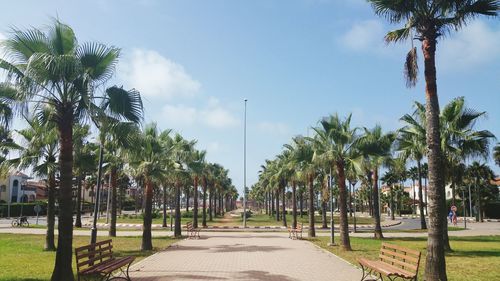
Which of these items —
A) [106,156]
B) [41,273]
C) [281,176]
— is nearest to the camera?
[41,273]

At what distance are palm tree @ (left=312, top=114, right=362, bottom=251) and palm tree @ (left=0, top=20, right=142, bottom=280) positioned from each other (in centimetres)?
1152

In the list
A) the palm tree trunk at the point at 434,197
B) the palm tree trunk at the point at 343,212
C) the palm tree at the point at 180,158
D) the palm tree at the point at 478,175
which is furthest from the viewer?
the palm tree at the point at 478,175

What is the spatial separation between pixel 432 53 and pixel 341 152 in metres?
9.49

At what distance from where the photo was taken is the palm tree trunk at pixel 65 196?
33.9ft

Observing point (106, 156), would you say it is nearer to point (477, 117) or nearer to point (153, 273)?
point (153, 273)

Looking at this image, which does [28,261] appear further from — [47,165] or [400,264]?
[400,264]

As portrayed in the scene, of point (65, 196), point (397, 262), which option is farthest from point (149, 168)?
point (397, 262)

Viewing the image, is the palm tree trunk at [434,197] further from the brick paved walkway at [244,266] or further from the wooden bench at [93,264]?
the wooden bench at [93,264]

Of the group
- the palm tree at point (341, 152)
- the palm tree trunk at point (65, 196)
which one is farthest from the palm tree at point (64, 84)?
the palm tree at point (341, 152)

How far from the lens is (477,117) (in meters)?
20.1

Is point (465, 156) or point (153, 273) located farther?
point (465, 156)

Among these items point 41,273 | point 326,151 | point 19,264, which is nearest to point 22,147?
point 19,264

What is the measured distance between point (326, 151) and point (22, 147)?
46.1 ft

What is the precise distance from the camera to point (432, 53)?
454 inches
